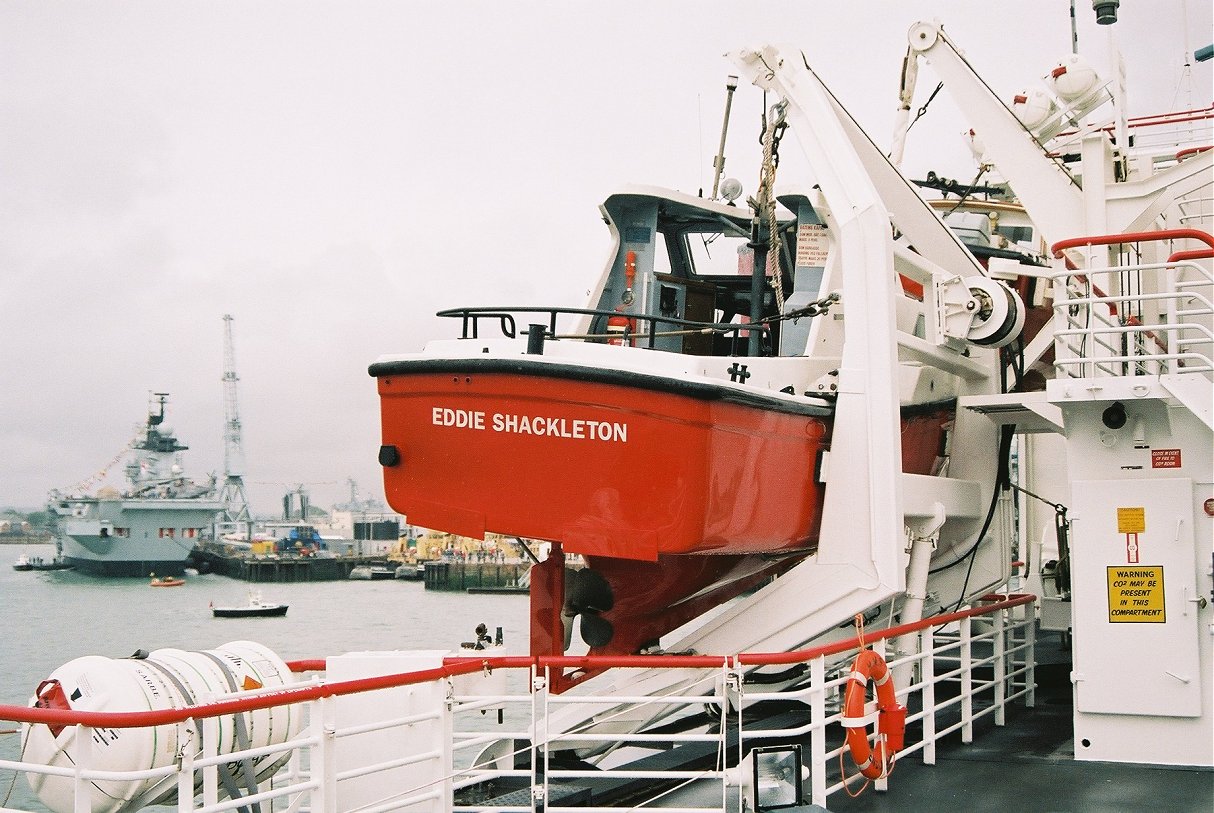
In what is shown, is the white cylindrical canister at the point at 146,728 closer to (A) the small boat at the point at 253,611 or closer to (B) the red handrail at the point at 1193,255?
(B) the red handrail at the point at 1193,255

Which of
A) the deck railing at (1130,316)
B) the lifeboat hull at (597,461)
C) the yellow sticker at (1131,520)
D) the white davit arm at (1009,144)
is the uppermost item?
the white davit arm at (1009,144)

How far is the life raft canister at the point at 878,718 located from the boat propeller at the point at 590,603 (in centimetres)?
178

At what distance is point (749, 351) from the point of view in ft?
27.7

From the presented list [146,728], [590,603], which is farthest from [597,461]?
[146,728]

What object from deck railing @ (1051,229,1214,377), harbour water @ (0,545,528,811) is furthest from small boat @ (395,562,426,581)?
deck railing @ (1051,229,1214,377)

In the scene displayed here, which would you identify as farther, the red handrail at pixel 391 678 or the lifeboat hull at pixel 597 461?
the lifeboat hull at pixel 597 461

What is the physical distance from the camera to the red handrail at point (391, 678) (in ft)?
13.0

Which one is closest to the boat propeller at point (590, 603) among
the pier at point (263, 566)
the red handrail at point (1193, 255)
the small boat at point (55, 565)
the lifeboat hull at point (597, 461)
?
the lifeboat hull at point (597, 461)

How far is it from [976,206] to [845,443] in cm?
621

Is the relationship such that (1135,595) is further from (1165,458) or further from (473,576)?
(473,576)

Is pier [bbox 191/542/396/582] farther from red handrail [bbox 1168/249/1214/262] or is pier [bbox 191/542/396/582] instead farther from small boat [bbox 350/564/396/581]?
red handrail [bbox 1168/249/1214/262]

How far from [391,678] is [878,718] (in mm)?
2774

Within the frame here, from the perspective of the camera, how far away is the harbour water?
129 feet

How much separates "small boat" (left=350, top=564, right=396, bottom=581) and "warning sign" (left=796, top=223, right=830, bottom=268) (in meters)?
88.6
